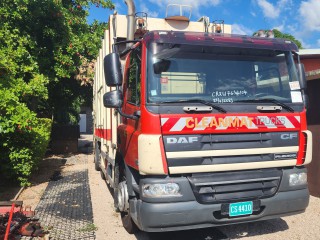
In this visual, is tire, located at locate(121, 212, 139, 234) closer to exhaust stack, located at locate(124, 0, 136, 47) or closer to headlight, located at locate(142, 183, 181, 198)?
headlight, located at locate(142, 183, 181, 198)

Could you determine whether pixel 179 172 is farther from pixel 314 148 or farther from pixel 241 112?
pixel 314 148

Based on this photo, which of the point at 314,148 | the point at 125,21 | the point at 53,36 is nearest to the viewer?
the point at 125,21

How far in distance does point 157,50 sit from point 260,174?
6.47 ft

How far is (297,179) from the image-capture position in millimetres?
4023

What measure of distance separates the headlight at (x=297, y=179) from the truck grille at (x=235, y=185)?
185 millimetres

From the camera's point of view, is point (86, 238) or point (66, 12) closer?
point (86, 238)

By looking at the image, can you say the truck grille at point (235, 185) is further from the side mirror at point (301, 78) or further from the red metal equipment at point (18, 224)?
the red metal equipment at point (18, 224)

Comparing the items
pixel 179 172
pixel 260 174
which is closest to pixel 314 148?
pixel 260 174

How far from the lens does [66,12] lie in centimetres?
1190

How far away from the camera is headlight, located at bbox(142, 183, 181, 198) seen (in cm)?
352

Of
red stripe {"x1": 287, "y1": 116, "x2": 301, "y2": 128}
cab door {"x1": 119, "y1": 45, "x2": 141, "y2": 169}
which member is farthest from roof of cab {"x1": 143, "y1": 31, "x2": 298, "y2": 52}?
red stripe {"x1": 287, "y1": 116, "x2": 301, "y2": 128}

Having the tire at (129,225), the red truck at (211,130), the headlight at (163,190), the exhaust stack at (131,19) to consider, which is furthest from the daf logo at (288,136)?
the exhaust stack at (131,19)

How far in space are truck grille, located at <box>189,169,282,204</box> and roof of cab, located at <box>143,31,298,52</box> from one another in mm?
1613

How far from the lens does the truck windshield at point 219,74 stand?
3.70 metres
